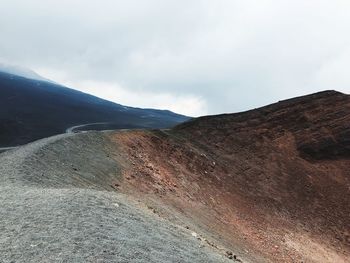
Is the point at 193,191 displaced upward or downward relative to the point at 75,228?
upward

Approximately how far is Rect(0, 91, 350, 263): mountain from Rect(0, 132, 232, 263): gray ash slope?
0.04 m

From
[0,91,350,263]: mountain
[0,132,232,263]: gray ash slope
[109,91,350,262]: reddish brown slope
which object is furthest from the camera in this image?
[109,91,350,262]: reddish brown slope

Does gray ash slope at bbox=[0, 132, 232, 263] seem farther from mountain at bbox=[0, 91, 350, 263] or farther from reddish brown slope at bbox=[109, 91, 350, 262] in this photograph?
reddish brown slope at bbox=[109, 91, 350, 262]

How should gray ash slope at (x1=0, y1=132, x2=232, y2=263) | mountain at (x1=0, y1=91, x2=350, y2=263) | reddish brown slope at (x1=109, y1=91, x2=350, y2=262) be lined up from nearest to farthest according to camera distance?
gray ash slope at (x1=0, y1=132, x2=232, y2=263) → mountain at (x1=0, y1=91, x2=350, y2=263) → reddish brown slope at (x1=109, y1=91, x2=350, y2=262)

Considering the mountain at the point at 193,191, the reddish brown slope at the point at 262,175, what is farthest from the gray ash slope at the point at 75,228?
the reddish brown slope at the point at 262,175

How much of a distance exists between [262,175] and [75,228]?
23.1m

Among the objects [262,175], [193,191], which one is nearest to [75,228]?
A: [193,191]

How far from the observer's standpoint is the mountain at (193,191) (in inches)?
450

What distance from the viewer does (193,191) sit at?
26062 mm

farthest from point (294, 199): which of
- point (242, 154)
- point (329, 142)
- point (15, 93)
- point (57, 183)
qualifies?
point (15, 93)

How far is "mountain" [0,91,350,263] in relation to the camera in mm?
11438

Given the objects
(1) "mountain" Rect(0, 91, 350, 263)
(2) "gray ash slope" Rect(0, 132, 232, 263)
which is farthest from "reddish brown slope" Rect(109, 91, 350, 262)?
(2) "gray ash slope" Rect(0, 132, 232, 263)

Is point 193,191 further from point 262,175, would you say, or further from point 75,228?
point 75,228

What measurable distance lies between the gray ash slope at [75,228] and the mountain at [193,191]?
0.14ft
